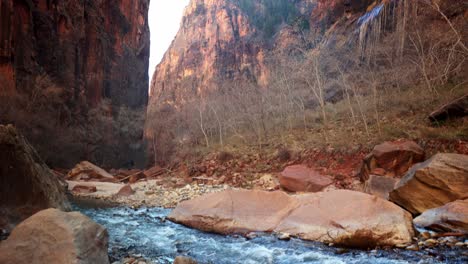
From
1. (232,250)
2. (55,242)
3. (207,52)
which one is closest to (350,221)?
(232,250)

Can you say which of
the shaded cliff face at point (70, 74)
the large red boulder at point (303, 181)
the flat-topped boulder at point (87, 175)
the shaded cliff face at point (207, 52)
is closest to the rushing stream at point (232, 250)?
the large red boulder at point (303, 181)

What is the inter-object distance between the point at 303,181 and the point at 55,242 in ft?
26.4

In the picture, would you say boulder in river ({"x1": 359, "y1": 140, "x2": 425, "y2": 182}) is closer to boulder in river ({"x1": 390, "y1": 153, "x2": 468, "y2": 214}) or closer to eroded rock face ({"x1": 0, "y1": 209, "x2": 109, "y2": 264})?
boulder in river ({"x1": 390, "y1": 153, "x2": 468, "y2": 214})

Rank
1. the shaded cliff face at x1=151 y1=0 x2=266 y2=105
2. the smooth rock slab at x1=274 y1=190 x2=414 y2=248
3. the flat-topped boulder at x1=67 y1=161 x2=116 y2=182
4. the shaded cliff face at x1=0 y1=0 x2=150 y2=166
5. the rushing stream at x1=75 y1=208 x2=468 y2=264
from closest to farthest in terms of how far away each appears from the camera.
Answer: the rushing stream at x1=75 y1=208 x2=468 y2=264 → the smooth rock slab at x1=274 y1=190 x2=414 y2=248 → the flat-topped boulder at x1=67 y1=161 x2=116 y2=182 → the shaded cliff face at x1=0 y1=0 x2=150 y2=166 → the shaded cliff face at x1=151 y1=0 x2=266 y2=105

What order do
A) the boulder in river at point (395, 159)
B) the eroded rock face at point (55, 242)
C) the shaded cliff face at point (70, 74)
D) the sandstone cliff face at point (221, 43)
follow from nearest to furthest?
the eroded rock face at point (55, 242), the boulder in river at point (395, 159), the shaded cliff face at point (70, 74), the sandstone cliff face at point (221, 43)

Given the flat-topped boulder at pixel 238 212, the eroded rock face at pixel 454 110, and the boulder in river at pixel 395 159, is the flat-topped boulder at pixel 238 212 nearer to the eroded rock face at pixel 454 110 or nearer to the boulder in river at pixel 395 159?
the boulder in river at pixel 395 159

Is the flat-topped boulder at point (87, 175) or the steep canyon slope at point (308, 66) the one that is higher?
the steep canyon slope at point (308, 66)

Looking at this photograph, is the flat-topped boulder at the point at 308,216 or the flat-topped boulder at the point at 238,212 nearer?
the flat-topped boulder at the point at 308,216

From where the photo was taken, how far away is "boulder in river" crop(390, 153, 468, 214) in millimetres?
6453

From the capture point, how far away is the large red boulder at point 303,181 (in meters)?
10.2

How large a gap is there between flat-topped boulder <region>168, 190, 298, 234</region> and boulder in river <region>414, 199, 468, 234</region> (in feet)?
8.51

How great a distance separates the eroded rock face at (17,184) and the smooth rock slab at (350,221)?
4557 mm

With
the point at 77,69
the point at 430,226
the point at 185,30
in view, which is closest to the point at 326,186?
the point at 430,226

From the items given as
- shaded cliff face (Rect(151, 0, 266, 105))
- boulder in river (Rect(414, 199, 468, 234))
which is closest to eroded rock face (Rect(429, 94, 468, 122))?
boulder in river (Rect(414, 199, 468, 234))
